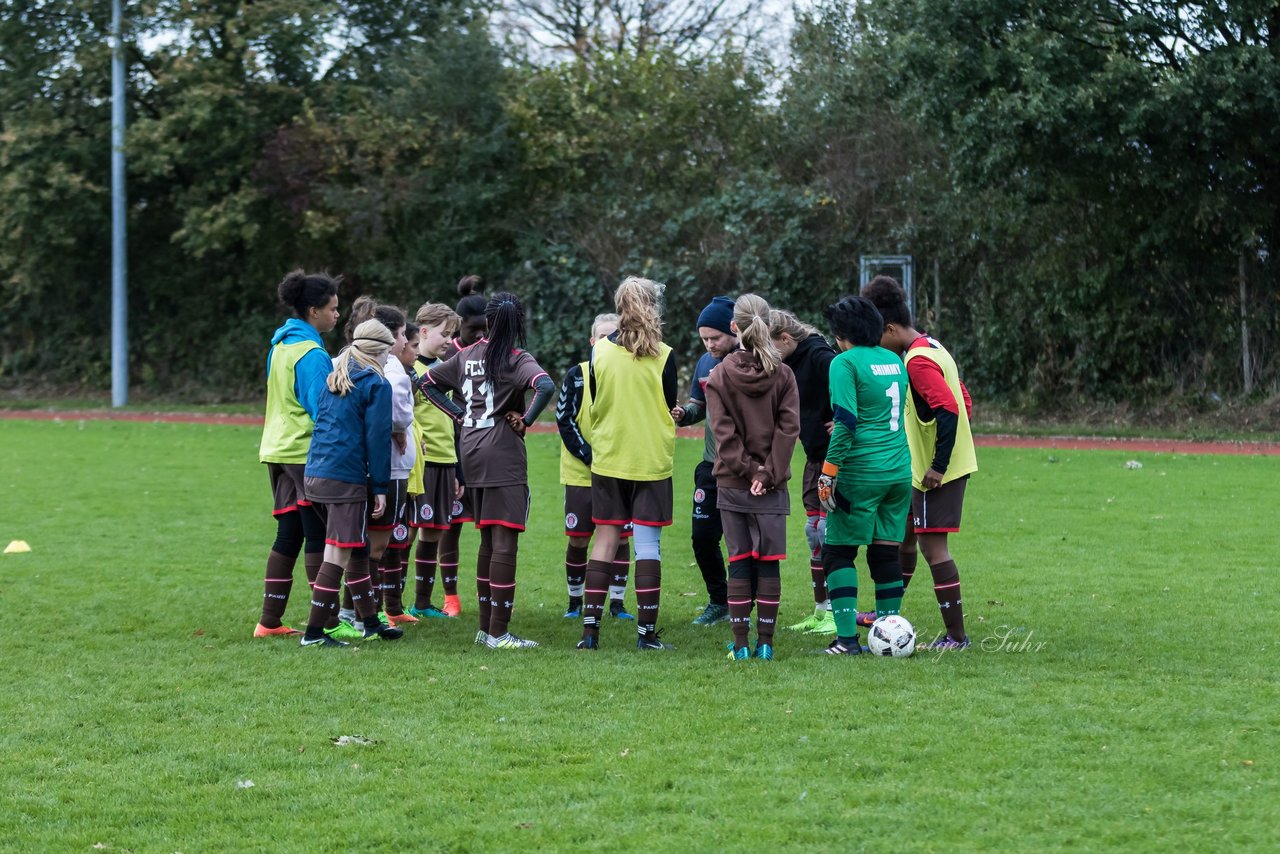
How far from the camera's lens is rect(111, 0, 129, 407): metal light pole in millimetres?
27672

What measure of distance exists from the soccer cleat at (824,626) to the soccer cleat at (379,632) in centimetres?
232

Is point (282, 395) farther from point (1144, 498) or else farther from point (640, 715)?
point (1144, 498)

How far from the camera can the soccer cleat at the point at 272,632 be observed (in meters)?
7.97

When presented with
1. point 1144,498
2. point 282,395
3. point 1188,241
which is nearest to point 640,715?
point 282,395

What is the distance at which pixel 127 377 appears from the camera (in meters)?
31.0

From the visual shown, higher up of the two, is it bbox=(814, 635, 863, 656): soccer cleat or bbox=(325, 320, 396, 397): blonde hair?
bbox=(325, 320, 396, 397): blonde hair

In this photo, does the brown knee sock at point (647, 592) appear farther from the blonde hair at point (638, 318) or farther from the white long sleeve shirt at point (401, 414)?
the white long sleeve shirt at point (401, 414)

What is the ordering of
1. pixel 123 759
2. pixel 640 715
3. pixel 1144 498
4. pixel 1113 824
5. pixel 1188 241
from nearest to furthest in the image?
pixel 1113 824 → pixel 123 759 → pixel 640 715 → pixel 1144 498 → pixel 1188 241

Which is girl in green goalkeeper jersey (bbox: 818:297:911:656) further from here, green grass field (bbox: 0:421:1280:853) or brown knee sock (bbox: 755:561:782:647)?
green grass field (bbox: 0:421:1280:853)

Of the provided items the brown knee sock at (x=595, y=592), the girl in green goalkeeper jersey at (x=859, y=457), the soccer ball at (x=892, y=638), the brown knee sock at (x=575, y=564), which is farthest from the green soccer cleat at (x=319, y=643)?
the soccer ball at (x=892, y=638)

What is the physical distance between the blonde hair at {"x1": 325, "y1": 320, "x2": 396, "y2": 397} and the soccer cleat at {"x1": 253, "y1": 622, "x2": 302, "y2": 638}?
1484mm

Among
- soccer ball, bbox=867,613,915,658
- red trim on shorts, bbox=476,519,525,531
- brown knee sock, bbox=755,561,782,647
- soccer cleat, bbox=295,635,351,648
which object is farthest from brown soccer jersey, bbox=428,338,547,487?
soccer ball, bbox=867,613,915,658

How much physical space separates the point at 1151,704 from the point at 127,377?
28.4 metres

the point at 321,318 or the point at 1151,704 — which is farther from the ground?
the point at 321,318
